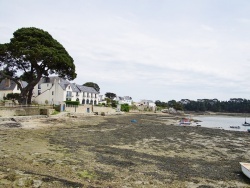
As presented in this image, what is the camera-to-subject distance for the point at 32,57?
133 feet

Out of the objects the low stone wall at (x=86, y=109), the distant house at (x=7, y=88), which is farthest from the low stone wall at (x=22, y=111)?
the distant house at (x=7, y=88)

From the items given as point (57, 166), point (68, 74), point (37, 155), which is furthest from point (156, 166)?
point (68, 74)

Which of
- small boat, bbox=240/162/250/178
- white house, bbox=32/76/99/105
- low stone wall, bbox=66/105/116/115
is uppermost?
white house, bbox=32/76/99/105

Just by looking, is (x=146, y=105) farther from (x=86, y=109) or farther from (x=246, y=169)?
(x=246, y=169)

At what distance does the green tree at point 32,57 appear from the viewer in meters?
40.5

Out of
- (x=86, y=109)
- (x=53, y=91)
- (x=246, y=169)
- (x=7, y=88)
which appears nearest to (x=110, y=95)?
(x=53, y=91)

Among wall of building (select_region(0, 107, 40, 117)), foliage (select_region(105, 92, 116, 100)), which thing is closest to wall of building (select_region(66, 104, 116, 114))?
wall of building (select_region(0, 107, 40, 117))

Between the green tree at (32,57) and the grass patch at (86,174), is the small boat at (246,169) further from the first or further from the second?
the green tree at (32,57)

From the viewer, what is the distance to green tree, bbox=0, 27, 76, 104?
133 ft

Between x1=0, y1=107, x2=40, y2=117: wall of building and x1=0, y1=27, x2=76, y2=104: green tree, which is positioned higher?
x1=0, y1=27, x2=76, y2=104: green tree

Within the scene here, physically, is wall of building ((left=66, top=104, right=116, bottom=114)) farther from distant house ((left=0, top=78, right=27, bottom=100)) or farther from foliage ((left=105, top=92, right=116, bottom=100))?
foliage ((left=105, top=92, right=116, bottom=100))

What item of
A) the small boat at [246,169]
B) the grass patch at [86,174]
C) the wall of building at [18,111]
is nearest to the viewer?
the grass patch at [86,174]

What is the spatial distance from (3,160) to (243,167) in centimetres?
1386

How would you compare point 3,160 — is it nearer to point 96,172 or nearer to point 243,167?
point 96,172
